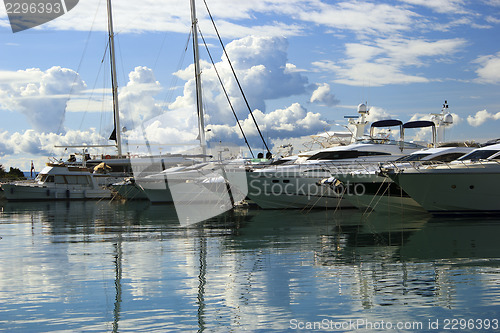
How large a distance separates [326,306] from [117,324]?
155 inches

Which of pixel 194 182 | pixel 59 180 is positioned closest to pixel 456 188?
pixel 194 182

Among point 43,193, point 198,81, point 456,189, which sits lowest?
point 43,193

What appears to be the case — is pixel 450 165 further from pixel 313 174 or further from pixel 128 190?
pixel 128 190

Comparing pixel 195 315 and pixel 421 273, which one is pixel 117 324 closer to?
pixel 195 315

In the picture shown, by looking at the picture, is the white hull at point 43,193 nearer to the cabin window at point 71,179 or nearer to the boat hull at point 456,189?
the cabin window at point 71,179

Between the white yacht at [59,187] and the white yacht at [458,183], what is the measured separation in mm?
38942

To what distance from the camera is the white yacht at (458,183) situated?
2691cm

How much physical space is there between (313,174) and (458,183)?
9535 mm

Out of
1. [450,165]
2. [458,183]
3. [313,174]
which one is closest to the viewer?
[458,183]

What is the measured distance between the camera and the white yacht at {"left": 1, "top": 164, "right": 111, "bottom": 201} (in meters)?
58.3

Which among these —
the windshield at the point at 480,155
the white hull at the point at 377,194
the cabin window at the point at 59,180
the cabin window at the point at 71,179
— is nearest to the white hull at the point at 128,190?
the cabin window at the point at 71,179

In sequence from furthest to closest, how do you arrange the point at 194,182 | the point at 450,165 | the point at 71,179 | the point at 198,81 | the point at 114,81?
1. the point at 71,179
2. the point at 114,81
3. the point at 198,81
4. the point at 194,182
5. the point at 450,165

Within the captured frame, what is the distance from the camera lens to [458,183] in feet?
89.0

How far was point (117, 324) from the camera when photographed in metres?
10.7
